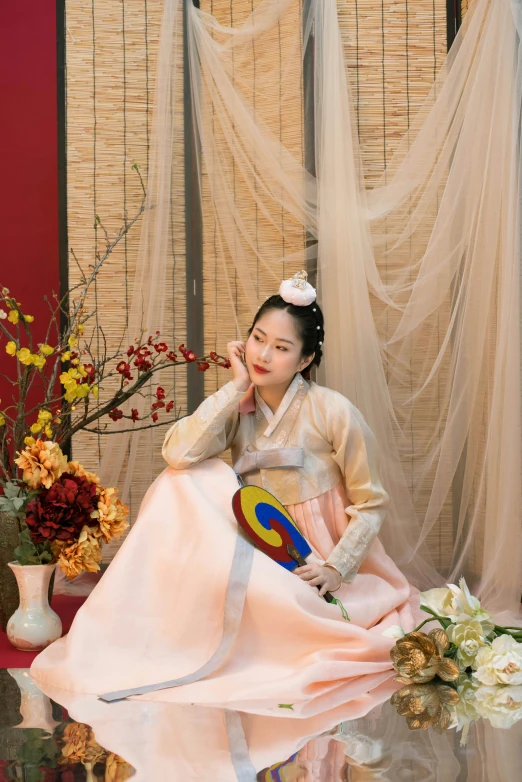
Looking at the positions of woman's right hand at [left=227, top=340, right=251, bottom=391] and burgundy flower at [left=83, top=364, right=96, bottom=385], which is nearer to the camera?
woman's right hand at [left=227, top=340, right=251, bottom=391]

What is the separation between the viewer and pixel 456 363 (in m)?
2.75

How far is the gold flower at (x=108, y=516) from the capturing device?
2.54m

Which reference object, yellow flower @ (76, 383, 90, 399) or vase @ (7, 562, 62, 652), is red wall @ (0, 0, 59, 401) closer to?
yellow flower @ (76, 383, 90, 399)

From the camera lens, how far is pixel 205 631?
7.30 ft

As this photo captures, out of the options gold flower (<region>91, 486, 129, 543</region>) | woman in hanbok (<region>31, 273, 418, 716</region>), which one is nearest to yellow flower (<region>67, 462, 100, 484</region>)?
gold flower (<region>91, 486, 129, 543</region>)

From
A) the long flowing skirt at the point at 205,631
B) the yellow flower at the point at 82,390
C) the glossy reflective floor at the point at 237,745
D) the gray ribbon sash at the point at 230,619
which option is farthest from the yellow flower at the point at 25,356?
the glossy reflective floor at the point at 237,745

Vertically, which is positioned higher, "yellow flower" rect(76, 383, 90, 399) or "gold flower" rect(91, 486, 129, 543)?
"yellow flower" rect(76, 383, 90, 399)

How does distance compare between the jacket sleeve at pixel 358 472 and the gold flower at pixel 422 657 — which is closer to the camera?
the gold flower at pixel 422 657

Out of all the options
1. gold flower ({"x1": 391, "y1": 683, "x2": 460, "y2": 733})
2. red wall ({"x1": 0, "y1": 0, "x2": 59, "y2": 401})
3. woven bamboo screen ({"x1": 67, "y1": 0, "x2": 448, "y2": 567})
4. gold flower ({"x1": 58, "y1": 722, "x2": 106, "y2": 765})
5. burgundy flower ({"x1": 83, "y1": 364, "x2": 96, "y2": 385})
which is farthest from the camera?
red wall ({"x1": 0, "y1": 0, "x2": 59, "y2": 401})

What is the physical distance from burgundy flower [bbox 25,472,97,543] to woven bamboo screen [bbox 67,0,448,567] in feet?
1.85

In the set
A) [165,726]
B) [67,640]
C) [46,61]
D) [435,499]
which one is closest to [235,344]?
[435,499]

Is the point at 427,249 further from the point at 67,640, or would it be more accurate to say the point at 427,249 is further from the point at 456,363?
the point at 67,640

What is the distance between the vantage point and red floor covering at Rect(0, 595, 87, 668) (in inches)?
95.8

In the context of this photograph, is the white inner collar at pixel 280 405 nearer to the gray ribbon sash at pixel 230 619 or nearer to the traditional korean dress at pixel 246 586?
the traditional korean dress at pixel 246 586
